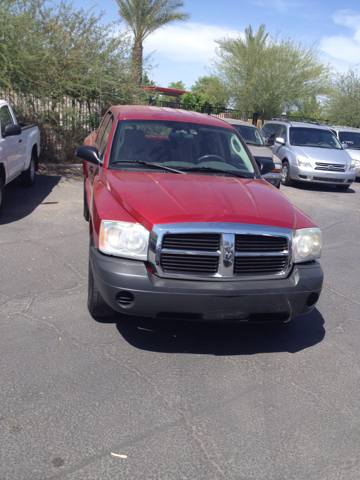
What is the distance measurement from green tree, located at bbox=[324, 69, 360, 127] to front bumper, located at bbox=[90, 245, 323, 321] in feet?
91.6

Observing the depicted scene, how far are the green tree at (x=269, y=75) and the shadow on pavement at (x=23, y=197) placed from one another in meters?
19.6

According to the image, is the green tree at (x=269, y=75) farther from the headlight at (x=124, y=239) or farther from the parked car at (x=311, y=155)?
the headlight at (x=124, y=239)

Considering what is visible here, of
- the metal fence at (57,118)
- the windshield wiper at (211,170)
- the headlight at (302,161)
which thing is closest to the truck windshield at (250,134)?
the headlight at (302,161)

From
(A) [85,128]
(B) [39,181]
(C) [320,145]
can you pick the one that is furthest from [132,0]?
(B) [39,181]

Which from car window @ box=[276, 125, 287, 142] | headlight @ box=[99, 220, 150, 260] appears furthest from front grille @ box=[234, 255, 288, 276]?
car window @ box=[276, 125, 287, 142]

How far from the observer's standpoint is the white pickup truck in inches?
303

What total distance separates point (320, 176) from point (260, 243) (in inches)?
397

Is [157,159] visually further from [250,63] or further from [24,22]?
[250,63]

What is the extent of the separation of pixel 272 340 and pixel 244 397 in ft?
3.25

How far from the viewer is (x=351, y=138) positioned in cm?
1697

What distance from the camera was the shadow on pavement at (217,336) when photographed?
3941 millimetres

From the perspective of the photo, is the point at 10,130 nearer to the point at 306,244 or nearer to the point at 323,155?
the point at 306,244

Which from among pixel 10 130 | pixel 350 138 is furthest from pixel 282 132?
pixel 10 130

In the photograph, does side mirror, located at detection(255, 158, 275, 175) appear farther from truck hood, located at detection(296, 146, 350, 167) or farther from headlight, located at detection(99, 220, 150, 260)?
truck hood, located at detection(296, 146, 350, 167)
